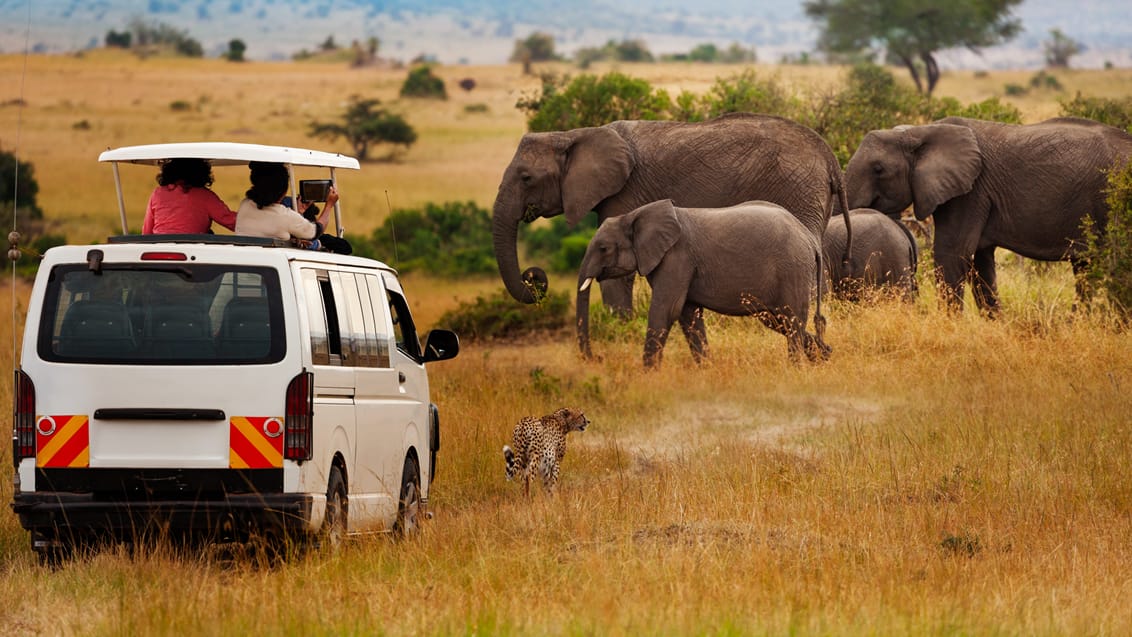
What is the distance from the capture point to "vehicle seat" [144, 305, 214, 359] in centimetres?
823

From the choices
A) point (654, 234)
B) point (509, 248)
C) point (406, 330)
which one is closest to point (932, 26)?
point (509, 248)

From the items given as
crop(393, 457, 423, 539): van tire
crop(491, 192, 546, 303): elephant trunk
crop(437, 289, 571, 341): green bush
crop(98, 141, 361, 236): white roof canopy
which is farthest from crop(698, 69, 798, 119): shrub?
crop(98, 141, 361, 236): white roof canopy

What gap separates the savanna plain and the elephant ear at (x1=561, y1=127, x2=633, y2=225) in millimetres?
1588

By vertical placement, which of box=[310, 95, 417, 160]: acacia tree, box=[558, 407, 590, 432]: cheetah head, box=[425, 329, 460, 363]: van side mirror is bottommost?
box=[310, 95, 417, 160]: acacia tree

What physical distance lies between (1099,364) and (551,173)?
21.8 ft

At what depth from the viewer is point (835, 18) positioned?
A: 84375mm

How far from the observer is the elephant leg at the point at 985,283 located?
20.5 metres

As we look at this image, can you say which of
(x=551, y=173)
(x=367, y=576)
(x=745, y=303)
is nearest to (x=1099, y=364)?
(x=745, y=303)

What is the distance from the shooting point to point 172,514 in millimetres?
8148

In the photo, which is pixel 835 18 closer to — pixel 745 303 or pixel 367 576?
pixel 745 303

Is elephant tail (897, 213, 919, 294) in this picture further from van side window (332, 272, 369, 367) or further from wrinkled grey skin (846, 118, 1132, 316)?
van side window (332, 272, 369, 367)

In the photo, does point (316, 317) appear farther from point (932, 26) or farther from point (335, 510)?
point (932, 26)

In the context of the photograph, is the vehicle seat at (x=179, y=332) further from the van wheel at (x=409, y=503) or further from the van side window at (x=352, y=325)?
the van wheel at (x=409, y=503)

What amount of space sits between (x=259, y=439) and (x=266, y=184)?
2163 mm
